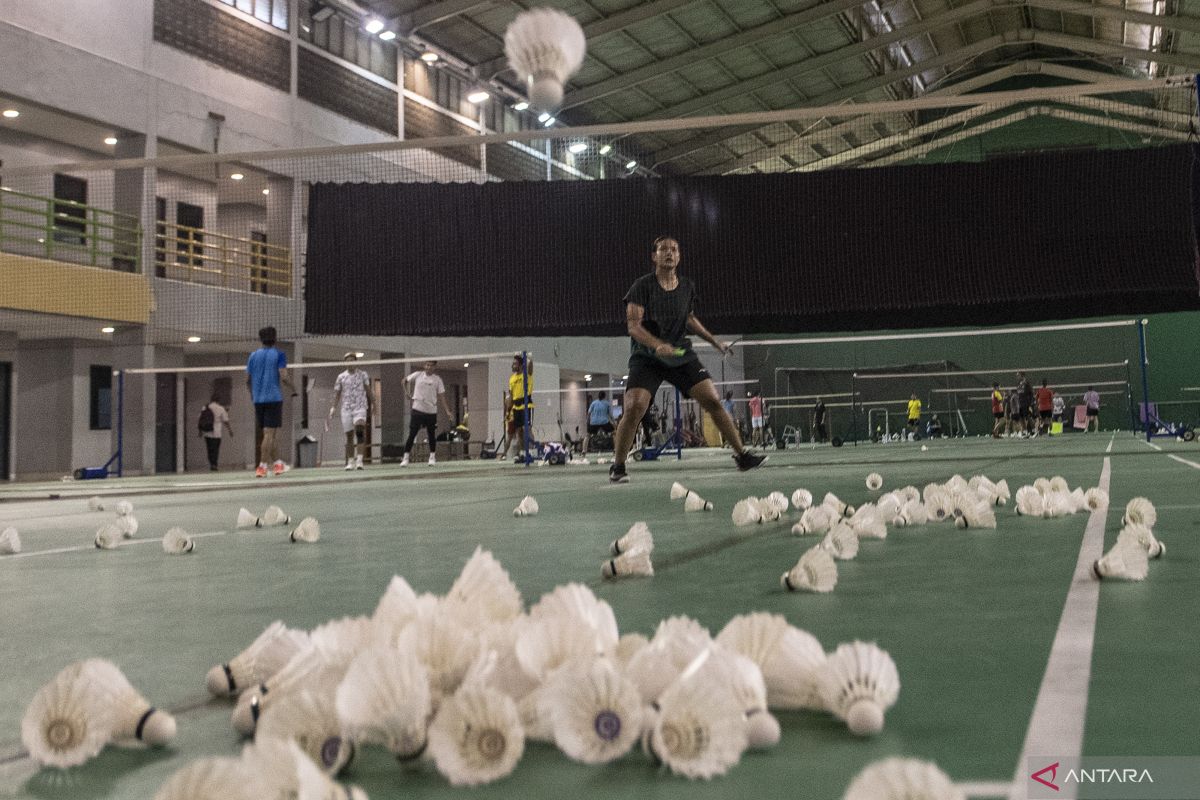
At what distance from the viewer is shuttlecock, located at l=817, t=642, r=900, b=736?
104cm

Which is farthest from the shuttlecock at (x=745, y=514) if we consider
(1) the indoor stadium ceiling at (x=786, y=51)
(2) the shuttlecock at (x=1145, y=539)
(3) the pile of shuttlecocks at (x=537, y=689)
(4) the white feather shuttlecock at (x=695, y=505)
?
(1) the indoor stadium ceiling at (x=786, y=51)

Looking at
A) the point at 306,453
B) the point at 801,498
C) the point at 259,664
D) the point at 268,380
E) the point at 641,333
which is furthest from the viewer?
the point at 306,453

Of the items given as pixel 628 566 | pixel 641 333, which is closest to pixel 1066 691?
pixel 628 566

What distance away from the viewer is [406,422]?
72.8 ft

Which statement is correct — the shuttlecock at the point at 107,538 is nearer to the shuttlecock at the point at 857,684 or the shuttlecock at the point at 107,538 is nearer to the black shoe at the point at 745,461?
the shuttlecock at the point at 857,684

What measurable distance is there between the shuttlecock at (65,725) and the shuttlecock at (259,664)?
0.74ft

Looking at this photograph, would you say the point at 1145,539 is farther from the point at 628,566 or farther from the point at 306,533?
the point at 306,533

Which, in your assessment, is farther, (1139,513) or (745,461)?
(745,461)

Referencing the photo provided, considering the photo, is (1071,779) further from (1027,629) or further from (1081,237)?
(1081,237)

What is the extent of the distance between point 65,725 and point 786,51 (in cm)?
2443

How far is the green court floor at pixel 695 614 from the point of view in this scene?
98 centimetres

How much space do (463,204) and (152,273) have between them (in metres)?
7.21

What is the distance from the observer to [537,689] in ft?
3.53

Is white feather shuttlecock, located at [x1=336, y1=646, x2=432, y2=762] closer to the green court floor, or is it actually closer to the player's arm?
the green court floor
